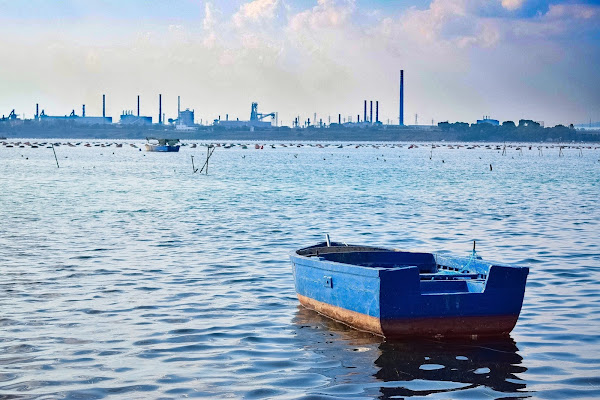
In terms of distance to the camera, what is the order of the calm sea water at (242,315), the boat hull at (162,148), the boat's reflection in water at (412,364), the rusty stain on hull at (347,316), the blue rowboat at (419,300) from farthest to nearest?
the boat hull at (162,148) < the rusty stain on hull at (347,316) < the blue rowboat at (419,300) < the calm sea water at (242,315) < the boat's reflection in water at (412,364)

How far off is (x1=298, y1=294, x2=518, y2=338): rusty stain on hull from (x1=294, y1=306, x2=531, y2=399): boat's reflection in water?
15cm

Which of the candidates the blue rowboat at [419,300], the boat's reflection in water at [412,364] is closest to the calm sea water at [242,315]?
the boat's reflection in water at [412,364]

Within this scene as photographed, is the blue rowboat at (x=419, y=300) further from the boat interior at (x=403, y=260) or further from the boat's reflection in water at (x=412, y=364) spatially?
the boat interior at (x=403, y=260)

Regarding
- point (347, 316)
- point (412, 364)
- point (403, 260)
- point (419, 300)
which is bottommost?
A: point (412, 364)

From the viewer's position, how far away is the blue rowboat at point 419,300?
15.4 m

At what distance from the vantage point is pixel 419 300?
50.6 ft

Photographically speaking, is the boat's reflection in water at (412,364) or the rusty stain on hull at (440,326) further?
the rusty stain on hull at (440,326)

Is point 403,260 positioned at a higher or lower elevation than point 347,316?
higher

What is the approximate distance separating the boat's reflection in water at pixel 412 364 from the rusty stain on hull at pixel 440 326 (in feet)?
0.51

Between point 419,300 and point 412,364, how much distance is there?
121 cm

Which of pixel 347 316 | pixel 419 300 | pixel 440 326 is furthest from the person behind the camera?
pixel 347 316

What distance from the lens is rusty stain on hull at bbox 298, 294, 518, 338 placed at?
1562cm

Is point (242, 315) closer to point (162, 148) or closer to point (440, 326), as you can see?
point (440, 326)

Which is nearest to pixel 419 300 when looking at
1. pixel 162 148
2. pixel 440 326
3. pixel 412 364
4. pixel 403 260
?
pixel 440 326
